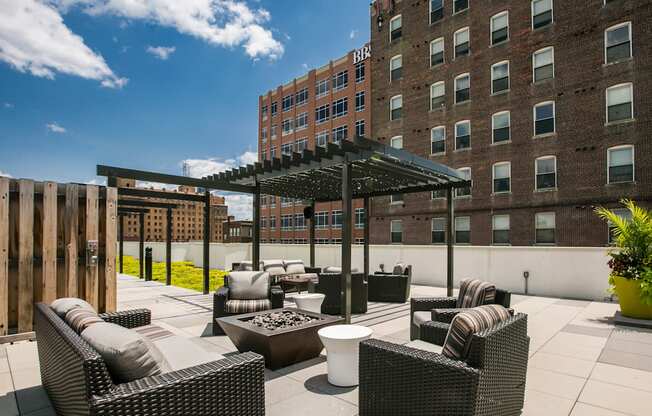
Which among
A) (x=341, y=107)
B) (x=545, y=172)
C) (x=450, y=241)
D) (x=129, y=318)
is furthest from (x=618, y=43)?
(x=129, y=318)

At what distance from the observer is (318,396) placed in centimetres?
382

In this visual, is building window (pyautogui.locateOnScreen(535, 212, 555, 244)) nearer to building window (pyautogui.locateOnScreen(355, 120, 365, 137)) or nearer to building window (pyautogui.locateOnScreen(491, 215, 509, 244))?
building window (pyautogui.locateOnScreen(491, 215, 509, 244))

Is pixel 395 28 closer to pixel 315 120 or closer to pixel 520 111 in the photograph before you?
pixel 520 111

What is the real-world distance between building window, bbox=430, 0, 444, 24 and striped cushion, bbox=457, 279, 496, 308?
70.0 ft

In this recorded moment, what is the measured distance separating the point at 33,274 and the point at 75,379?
4.66 meters

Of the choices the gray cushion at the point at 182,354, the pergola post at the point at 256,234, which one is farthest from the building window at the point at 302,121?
the gray cushion at the point at 182,354

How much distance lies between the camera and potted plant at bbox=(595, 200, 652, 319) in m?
7.27

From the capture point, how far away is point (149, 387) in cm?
226

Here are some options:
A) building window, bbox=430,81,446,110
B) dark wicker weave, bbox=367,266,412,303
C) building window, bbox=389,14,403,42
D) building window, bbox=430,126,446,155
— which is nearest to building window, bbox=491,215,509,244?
building window, bbox=430,126,446,155

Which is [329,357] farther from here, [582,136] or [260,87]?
[260,87]

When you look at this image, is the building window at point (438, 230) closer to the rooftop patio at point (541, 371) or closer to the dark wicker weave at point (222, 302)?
the rooftop patio at point (541, 371)

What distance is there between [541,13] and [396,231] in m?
14.2

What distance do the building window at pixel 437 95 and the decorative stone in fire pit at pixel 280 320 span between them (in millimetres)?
19449

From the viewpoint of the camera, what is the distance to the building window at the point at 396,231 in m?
23.6
